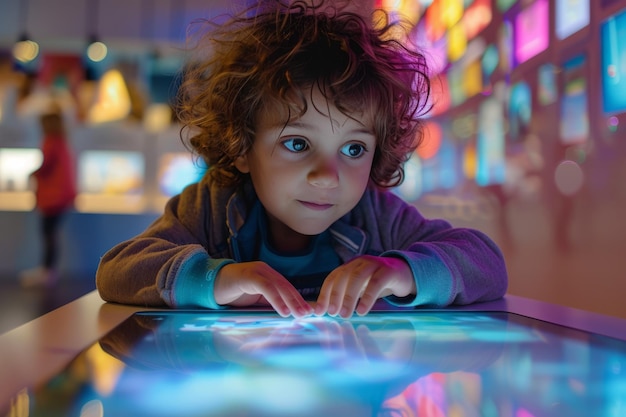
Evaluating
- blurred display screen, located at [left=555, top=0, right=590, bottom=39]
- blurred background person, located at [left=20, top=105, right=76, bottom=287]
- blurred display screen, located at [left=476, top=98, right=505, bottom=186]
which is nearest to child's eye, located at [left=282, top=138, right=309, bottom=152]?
blurred display screen, located at [left=555, top=0, right=590, bottom=39]

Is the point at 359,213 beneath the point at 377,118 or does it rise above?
beneath

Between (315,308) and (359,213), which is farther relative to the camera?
(359,213)

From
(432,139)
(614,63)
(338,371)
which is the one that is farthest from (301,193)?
(432,139)

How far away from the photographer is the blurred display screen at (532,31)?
1.38 metres

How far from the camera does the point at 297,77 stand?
89cm

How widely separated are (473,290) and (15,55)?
530 cm

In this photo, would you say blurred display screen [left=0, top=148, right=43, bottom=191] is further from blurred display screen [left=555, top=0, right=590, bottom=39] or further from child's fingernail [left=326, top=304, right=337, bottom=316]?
child's fingernail [left=326, top=304, right=337, bottom=316]

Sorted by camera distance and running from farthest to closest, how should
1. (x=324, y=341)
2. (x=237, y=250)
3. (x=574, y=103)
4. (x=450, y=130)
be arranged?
(x=450, y=130) → (x=574, y=103) → (x=237, y=250) → (x=324, y=341)

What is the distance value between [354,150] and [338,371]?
546mm

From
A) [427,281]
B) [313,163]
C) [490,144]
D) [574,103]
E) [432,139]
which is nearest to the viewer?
[427,281]

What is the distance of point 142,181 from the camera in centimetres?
498

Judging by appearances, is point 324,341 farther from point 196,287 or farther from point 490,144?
point 490,144

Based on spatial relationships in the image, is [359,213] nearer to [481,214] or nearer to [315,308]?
[315,308]

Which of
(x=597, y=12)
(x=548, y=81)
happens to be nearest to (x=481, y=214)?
(x=548, y=81)
